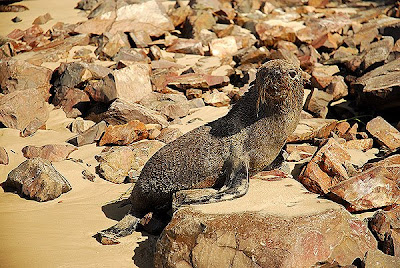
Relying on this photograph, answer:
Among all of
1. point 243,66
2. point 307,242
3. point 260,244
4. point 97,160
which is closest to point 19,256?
point 260,244

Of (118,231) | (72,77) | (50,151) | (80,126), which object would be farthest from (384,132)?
(72,77)

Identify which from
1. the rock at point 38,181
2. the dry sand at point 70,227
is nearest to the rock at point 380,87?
the dry sand at point 70,227

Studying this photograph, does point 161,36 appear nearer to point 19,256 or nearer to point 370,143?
point 370,143

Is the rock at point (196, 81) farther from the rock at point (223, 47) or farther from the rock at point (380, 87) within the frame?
the rock at point (380, 87)

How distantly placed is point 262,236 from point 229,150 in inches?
45.6

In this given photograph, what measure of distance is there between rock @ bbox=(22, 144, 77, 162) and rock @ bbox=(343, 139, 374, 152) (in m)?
3.99

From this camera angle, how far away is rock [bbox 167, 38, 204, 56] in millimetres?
11883

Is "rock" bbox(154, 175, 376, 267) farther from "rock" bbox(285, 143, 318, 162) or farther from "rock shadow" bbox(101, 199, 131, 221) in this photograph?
"rock" bbox(285, 143, 318, 162)

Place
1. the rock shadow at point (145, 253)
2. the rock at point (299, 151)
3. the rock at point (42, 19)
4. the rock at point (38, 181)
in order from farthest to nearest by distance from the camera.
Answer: the rock at point (42, 19)
the rock at point (299, 151)
the rock at point (38, 181)
the rock shadow at point (145, 253)

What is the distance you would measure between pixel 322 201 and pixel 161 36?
29.7ft

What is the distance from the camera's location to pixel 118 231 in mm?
4820

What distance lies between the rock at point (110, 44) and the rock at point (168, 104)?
8.60ft

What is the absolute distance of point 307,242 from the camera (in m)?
3.77

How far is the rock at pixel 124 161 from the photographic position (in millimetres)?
6668
